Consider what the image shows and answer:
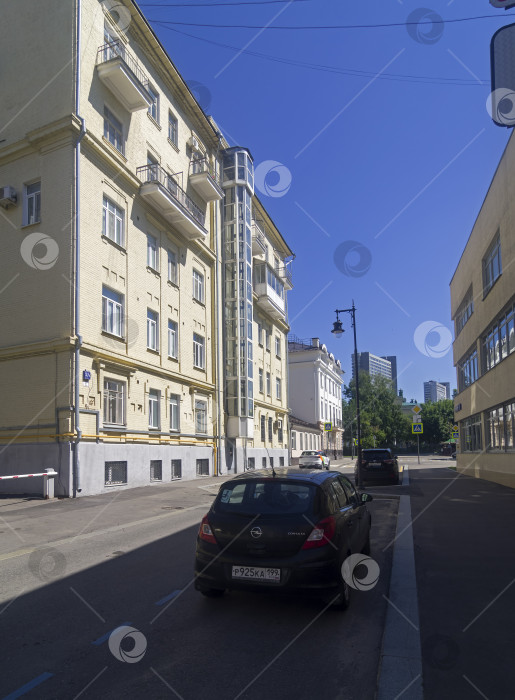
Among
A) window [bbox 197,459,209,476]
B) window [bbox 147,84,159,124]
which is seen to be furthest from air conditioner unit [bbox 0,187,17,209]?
window [bbox 197,459,209,476]

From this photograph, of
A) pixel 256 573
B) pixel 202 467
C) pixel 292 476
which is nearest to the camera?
pixel 256 573

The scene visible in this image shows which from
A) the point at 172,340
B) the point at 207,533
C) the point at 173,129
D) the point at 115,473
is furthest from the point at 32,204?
the point at 207,533

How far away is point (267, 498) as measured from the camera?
582cm

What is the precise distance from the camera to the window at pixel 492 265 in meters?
20.0

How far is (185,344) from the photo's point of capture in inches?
1025

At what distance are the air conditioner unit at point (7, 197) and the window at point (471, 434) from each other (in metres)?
21.3

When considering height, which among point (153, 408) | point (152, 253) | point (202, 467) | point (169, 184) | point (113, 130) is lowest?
point (202, 467)

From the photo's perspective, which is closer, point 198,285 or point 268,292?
point 198,285

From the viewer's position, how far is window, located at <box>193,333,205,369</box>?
2751cm

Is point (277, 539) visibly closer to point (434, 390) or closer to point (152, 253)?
point (152, 253)

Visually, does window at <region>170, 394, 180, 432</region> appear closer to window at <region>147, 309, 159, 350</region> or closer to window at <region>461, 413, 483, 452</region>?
window at <region>147, 309, 159, 350</region>

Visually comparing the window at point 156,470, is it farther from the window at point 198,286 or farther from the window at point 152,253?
the window at point 198,286

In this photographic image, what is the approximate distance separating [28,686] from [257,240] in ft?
110

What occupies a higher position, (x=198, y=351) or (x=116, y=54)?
(x=116, y=54)
